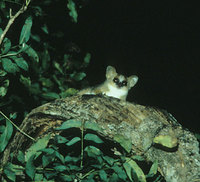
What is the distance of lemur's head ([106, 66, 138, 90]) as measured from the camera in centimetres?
586

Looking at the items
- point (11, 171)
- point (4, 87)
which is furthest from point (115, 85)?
point (11, 171)

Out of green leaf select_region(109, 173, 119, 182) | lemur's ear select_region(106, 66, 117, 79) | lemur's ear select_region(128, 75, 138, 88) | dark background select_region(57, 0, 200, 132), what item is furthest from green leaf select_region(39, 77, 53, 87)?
lemur's ear select_region(128, 75, 138, 88)

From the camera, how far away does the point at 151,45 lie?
21.2ft

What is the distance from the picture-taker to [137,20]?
6.15m

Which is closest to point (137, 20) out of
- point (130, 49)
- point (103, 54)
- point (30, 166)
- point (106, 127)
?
point (130, 49)

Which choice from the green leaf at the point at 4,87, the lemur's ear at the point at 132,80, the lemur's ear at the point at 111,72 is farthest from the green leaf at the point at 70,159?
the lemur's ear at the point at 132,80

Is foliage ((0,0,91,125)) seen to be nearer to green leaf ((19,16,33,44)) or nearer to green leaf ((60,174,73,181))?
green leaf ((19,16,33,44))

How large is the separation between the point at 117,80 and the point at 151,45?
1458 millimetres

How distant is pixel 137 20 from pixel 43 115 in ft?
12.8

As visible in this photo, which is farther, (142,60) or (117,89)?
(142,60)

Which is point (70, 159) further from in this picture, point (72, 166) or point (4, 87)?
point (4, 87)

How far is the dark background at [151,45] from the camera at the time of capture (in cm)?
591

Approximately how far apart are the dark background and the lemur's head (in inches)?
23.0

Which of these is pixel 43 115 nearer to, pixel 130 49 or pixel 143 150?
pixel 143 150
